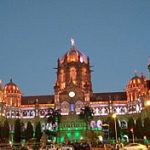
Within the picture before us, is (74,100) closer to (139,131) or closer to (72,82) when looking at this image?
(72,82)

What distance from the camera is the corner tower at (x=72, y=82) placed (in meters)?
127

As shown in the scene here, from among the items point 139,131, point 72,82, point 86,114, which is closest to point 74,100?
point 72,82

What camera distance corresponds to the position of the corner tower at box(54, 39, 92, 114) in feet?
418

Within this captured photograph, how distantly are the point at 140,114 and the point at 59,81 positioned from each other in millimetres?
35858

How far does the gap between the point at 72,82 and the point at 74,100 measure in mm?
6917

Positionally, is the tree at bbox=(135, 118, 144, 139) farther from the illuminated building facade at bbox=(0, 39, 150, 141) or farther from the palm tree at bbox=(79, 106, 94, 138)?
the palm tree at bbox=(79, 106, 94, 138)

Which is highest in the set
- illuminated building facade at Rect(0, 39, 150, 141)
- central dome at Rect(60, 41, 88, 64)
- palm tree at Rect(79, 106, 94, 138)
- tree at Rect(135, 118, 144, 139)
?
central dome at Rect(60, 41, 88, 64)

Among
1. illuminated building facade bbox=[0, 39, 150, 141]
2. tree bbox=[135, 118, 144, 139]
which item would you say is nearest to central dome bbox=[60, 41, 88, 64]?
illuminated building facade bbox=[0, 39, 150, 141]

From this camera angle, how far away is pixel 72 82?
128625 millimetres

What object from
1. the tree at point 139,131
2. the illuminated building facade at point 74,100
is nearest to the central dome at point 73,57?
the illuminated building facade at point 74,100

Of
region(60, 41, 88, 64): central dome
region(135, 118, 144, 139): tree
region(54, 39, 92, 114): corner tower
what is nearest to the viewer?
region(135, 118, 144, 139): tree

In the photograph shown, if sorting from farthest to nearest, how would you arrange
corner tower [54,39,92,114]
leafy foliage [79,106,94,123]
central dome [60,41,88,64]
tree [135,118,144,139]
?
central dome [60,41,88,64] → corner tower [54,39,92,114] → leafy foliage [79,106,94,123] → tree [135,118,144,139]

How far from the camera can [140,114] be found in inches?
4783

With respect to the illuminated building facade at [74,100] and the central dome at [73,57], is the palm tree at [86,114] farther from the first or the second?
the central dome at [73,57]
